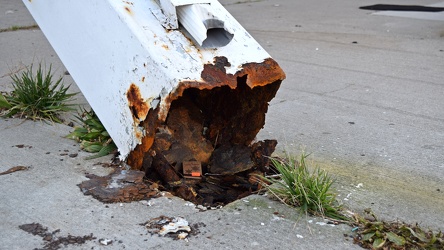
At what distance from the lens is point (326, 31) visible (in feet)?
32.9

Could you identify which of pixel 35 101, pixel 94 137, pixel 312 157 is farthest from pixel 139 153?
pixel 35 101

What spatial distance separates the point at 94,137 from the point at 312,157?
156 cm

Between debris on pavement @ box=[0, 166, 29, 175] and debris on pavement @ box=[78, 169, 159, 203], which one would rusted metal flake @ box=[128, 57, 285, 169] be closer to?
debris on pavement @ box=[78, 169, 159, 203]

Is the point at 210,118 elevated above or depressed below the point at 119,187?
above

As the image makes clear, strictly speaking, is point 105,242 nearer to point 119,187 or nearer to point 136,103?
point 119,187

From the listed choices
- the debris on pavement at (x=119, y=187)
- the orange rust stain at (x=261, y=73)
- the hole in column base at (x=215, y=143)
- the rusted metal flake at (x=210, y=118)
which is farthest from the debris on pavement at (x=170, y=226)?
the orange rust stain at (x=261, y=73)

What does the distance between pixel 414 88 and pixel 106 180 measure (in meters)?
3.75

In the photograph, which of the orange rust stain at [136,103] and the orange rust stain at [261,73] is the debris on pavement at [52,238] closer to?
the orange rust stain at [136,103]

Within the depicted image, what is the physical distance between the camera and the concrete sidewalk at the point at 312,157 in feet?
11.3

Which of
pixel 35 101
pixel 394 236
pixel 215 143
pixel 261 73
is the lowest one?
pixel 394 236

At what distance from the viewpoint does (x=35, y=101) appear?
17.2 ft

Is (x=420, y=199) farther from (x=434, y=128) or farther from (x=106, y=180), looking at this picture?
(x=106, y=180)

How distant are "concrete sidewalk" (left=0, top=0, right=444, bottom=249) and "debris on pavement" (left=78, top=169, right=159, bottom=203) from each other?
0.21ft

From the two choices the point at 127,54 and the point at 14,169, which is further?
the point at 14,169
